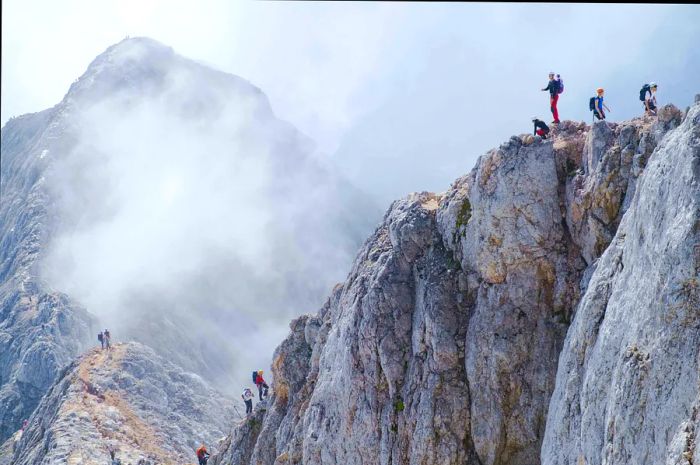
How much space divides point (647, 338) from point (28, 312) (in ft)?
332

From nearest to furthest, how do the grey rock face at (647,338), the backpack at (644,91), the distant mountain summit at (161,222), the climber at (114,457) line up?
the grey rock face at (647,338), the backpack at (644,91), the climber at (114,457), the distant mountain summit at (161,222)

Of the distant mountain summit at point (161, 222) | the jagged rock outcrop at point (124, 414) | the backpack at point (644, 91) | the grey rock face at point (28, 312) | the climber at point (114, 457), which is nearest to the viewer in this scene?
the backpack at point (644, 91)

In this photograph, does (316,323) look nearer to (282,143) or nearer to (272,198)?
(272,198)

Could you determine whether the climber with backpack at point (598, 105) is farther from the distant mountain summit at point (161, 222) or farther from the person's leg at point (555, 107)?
the distant mountain summit at point (161, 222)

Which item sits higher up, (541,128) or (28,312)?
(28,312)

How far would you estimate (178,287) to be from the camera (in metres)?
120

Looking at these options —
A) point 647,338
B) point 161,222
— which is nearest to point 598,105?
point 647,338

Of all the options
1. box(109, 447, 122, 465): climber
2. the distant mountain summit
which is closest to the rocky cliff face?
box(109, 447, 122, 465): climber

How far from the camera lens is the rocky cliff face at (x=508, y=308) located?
2077 centimetres

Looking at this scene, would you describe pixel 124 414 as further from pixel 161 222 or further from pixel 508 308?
pixel 161 222

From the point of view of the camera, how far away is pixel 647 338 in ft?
62.7

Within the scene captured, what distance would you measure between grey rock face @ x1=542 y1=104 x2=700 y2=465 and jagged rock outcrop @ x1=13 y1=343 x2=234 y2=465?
155 feet

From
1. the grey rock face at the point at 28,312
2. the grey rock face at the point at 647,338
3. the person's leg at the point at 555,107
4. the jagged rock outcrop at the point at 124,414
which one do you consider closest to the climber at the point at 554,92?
the person's leg at the point at 555,107

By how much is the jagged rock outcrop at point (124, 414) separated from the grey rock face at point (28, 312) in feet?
42.7
